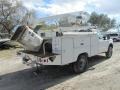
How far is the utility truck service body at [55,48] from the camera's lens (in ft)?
29.5

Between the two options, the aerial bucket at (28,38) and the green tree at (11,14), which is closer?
the aerial bucket at (28,38)

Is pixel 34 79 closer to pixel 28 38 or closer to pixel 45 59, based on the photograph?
pixel 45 59

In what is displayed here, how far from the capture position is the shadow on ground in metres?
8.62

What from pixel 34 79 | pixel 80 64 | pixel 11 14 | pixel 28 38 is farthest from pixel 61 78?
pixel 11 14

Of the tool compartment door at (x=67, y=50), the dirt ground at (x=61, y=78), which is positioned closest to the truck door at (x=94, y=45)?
the dirt ground at (x=61, y=78)

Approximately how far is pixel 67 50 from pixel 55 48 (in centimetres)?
54

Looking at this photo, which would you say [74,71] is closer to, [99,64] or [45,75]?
[45,75]

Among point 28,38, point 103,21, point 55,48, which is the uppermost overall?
point 103,21

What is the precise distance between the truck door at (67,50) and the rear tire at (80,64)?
2.05 feet

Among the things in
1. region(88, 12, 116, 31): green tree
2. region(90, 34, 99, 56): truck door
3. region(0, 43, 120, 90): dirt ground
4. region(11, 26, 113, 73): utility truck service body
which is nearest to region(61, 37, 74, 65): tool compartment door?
region(11, 26, 113, 73): utility truck service body

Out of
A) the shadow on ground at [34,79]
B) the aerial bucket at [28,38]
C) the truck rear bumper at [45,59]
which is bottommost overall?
the shadow on ground at [34,79]

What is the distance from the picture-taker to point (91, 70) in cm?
1070

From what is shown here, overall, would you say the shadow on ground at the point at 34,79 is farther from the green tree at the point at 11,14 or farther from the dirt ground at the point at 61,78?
the green tree at the point at 11,14

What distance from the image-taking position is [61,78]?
961 centimetres
